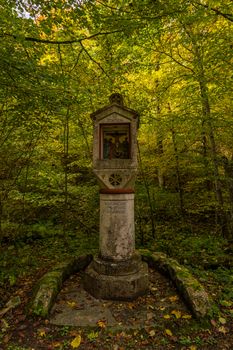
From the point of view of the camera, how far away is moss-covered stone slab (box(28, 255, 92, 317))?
136 inches

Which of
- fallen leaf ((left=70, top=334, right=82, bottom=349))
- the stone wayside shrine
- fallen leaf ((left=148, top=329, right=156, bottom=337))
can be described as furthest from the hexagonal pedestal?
fallen leaf ((left=70, top=334, right=82, bottom=349))

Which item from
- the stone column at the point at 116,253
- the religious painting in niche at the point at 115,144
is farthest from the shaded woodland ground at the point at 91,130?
the religious painting in niche at the point at 115,144

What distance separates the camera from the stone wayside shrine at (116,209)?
13.5ft

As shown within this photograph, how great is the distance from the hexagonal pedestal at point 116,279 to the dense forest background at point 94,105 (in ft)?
5.17

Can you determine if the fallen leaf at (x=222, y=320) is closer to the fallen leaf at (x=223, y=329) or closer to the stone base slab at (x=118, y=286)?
the fallen leaf at (x=223, y=329)

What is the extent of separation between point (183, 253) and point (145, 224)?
9.41 ft

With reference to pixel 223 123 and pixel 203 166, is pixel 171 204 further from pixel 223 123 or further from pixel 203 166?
pixel 223 123

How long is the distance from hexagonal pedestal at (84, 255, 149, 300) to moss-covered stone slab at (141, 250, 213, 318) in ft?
1.90

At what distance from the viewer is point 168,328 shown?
10.6 feet

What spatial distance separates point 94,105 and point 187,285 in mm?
4536

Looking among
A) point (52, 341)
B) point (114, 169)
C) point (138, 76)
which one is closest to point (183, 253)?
point (114, 169)

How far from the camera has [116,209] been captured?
168 inches

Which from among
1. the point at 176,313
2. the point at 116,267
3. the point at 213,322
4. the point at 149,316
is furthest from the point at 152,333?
the point at 116,267

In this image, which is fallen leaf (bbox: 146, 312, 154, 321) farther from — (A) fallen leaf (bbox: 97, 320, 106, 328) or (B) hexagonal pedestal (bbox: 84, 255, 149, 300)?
(A) fallen leaf (bbox: 97, 320, 106, 328)
